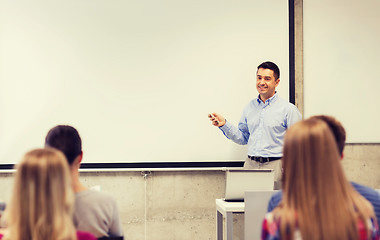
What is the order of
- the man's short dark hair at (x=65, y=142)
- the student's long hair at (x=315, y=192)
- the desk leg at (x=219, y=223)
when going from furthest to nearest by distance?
the desk leg at (x=219, y=223), the man's short dark hair at (x=65, y=142), the student's long hair at (x=315, y=192)

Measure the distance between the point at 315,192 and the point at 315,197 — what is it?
16mm

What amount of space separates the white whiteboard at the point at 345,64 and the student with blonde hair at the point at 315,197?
3.10m

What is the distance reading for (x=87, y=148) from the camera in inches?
166

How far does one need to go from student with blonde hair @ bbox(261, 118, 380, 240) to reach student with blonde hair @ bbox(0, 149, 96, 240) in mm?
672

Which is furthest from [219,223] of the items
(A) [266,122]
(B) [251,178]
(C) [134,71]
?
(C) [134,71]

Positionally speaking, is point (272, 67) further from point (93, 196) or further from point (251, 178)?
point (93, 196)

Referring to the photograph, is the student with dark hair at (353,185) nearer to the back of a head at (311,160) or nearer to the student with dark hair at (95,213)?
the back of a head at (311,160)

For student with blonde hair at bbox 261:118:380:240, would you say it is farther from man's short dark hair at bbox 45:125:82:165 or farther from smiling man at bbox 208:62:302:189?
smiling man at bbox 208:62:302:189

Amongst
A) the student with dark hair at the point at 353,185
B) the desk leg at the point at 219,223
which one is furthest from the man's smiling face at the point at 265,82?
the student with dark hair at the point at 353,185

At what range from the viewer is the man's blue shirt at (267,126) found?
159 inches

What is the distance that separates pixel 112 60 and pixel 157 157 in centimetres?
98

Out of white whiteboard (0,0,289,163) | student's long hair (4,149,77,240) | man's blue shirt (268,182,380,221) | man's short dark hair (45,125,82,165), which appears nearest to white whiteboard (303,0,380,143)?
white whiteboard (0,0,289,163)

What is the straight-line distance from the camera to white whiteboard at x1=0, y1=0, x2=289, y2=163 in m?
4.17

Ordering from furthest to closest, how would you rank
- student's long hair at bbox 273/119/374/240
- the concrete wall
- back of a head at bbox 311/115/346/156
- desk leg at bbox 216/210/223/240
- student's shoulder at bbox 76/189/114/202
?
the concrete wall
desk leg at bbox 216/210/223/240
student's shoulder at bbox 76/189/114/202
back of a head at bbox 311/115/346/156
student's long hair at bbox 273/119/374/240
